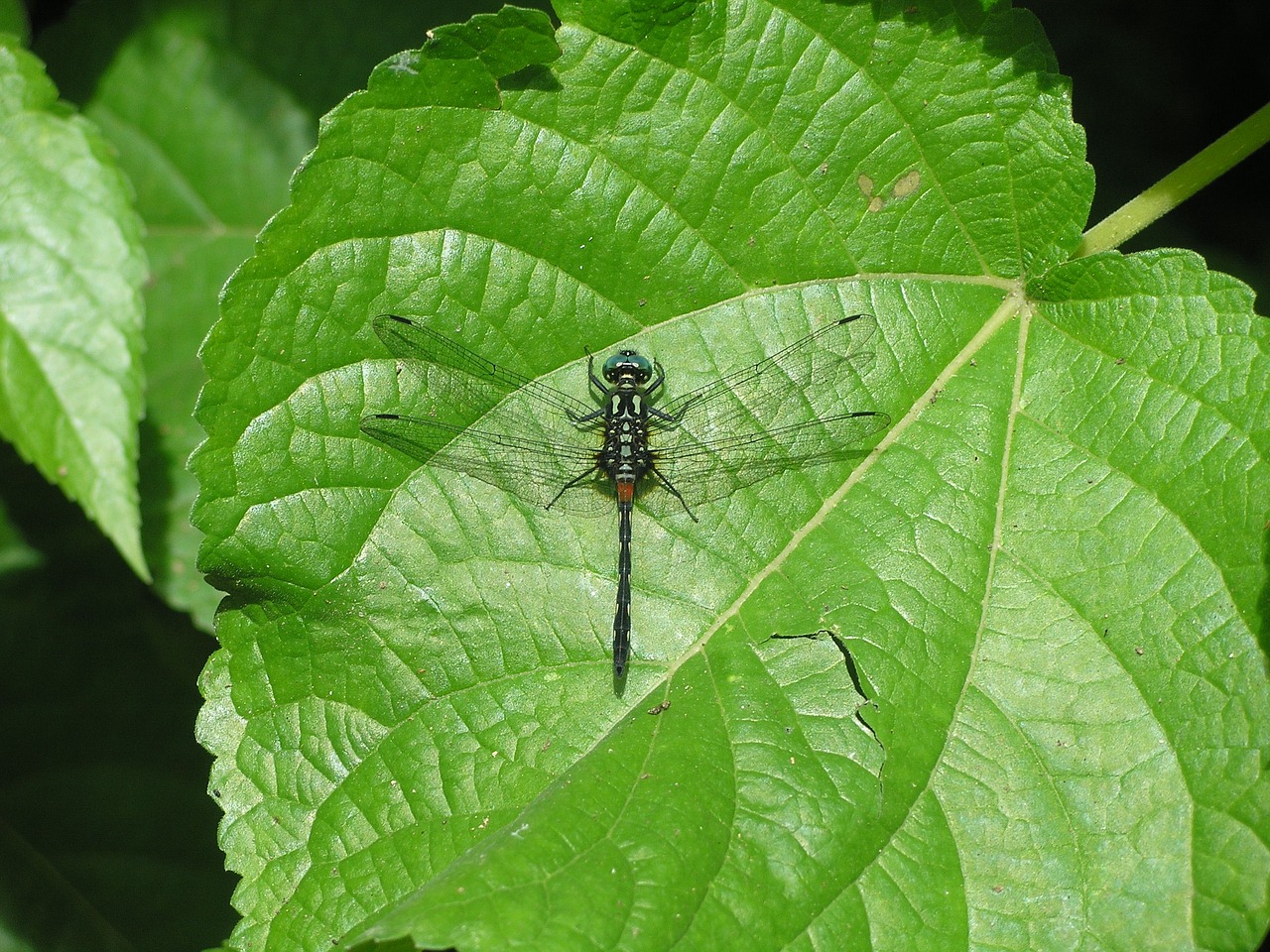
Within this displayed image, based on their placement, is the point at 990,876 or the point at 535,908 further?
the point at 990,876

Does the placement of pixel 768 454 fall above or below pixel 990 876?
above

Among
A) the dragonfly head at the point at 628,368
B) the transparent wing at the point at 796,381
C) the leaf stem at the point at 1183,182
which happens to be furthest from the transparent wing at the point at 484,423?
the leaf stem at the point at 1183,182

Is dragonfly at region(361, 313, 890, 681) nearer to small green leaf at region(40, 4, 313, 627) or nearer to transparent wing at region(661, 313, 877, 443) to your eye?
transparent wing at region(661, 313, 877, 443)

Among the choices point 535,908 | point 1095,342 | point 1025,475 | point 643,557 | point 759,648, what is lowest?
point 535,908

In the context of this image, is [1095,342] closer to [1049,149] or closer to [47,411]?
[1049,149]

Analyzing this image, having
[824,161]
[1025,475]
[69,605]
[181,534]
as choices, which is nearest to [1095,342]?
[1025,475]

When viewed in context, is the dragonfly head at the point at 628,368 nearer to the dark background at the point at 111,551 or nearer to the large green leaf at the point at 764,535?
the large green leaf at the point at 764,535

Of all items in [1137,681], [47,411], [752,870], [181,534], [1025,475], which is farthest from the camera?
[181,534]
